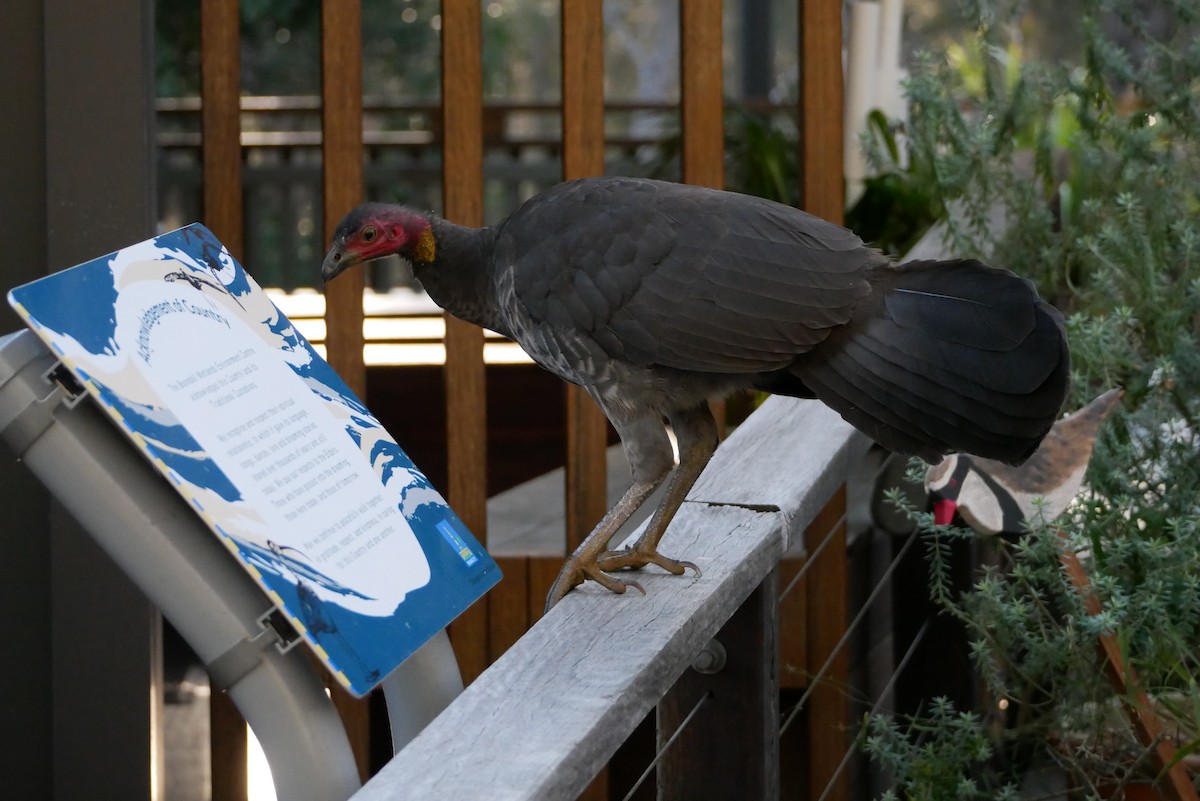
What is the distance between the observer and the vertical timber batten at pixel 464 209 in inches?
113

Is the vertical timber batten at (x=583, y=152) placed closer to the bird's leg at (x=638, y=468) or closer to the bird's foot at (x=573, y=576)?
the bird's leg at (x=638, y=468)

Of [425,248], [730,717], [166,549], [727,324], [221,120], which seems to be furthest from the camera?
[221,120]

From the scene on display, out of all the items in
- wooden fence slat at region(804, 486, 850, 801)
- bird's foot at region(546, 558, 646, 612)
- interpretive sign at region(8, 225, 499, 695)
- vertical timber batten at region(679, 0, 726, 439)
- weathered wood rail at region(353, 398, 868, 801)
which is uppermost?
vertical timber batten at region(679, 0, 726, 439)

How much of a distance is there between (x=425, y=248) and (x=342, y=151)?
828 millimetres

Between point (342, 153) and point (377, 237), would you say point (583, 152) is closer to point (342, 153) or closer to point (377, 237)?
point (342, 153)

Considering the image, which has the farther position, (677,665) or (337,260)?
(337,260)

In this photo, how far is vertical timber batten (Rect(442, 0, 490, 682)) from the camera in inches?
113

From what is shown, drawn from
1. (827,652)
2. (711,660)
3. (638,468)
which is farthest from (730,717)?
(827,652)

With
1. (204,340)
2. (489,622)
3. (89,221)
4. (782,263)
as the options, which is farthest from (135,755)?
(782,263)

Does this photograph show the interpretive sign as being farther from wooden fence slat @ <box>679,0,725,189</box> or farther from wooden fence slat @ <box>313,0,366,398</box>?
wooden fence slat @ <box>679,0,725,189</box>

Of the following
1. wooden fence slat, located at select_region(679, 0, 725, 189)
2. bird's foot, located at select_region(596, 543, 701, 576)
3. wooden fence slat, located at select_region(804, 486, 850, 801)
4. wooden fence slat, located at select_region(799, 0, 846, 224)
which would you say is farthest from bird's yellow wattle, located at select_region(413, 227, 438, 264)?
wooden fence slat, located at select_region(804, 486, 850, 801)

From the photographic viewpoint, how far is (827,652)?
315 centimetres

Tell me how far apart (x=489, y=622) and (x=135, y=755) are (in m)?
0.79

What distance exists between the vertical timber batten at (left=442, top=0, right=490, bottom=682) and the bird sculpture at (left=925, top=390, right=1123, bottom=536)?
115cm
